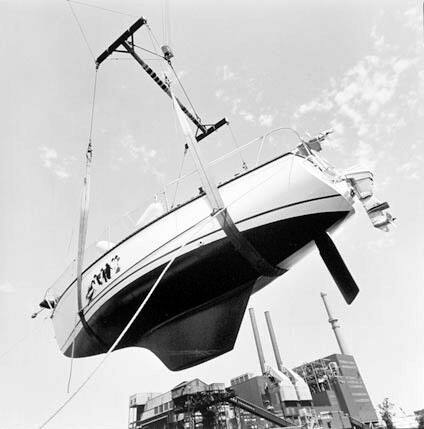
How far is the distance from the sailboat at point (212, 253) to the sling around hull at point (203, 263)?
0.05 ft

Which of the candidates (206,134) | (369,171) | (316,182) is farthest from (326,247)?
(206,134)

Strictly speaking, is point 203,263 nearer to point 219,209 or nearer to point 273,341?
point 219,209

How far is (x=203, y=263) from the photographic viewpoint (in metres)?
4.26

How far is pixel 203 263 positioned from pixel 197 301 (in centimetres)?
92

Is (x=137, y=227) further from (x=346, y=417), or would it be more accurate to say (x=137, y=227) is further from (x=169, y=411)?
(x=346, y=417)

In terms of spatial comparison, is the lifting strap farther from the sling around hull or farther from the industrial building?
the industrial building

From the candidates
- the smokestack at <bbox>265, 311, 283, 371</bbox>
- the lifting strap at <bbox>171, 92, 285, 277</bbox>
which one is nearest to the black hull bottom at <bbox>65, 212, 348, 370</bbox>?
the lifting strap at <bbox>171, 92, 285, 277</bbox>

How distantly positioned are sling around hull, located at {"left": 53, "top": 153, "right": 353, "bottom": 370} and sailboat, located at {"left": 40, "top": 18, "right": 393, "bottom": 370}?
15 mm

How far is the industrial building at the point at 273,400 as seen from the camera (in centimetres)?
1581

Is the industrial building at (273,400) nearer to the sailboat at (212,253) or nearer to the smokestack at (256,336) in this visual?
the smokestack at (256,336)

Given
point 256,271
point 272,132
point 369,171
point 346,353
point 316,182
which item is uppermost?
point 346,353

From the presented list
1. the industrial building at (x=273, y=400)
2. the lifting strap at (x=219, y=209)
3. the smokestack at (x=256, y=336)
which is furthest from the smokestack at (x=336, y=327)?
the lifting strap at (x=219, y=209)

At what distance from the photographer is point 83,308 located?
16.6 ft

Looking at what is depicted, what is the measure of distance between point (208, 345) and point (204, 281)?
1.28 meters
